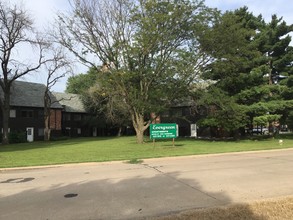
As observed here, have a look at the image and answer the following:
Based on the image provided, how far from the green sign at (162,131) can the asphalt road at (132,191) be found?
11.8m

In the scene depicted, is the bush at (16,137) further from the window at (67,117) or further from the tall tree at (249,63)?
the tall tree at (249,63)

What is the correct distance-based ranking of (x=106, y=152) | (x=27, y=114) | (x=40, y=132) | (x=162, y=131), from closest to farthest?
(x=106, y=152), (x=162, y=131), (x=27, y=114), (x=40, y=132)

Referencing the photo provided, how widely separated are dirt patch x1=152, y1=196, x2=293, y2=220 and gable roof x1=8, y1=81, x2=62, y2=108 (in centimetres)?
4975

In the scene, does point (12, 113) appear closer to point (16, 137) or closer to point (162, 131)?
point (16, 137)

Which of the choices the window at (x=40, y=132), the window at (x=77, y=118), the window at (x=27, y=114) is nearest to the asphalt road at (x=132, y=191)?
the window at (x=27, y=114)

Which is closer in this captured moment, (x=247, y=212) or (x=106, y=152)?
(x=247, y=212)

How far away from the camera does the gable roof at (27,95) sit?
52.5 metres

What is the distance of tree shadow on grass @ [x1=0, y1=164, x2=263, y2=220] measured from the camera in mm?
6816

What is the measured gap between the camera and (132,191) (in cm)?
900

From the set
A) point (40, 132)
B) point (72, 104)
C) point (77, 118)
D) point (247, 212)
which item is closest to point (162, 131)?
point (247, 212)

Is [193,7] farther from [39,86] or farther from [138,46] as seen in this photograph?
[39,86]

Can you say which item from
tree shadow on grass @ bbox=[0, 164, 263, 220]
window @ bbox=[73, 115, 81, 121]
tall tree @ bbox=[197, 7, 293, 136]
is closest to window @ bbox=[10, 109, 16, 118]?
window @ bbox=[73, 115, 81, 121]

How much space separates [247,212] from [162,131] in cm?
1936

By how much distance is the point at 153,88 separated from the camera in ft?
109
